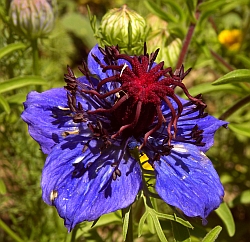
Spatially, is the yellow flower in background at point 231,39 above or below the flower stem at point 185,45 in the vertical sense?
below

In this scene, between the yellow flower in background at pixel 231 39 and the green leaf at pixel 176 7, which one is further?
the yellow flower in background at pixel 231 39

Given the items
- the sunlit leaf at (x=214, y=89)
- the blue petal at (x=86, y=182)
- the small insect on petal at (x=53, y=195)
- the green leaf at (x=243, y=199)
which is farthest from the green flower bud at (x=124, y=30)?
the green leaf at (x=243, y=199)

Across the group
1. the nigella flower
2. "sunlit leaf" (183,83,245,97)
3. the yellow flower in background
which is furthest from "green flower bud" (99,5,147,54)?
the yellow flower in background

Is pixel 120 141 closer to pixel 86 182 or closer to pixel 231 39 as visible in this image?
pixel 86 182

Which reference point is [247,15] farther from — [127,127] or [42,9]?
[127,127]

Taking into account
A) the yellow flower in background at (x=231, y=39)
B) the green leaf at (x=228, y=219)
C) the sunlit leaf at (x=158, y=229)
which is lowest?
the green leaf at (x=228, y=219)

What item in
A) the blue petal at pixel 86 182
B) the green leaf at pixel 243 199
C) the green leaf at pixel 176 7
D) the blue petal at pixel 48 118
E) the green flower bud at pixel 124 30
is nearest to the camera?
the blue petal at pixel 86 182

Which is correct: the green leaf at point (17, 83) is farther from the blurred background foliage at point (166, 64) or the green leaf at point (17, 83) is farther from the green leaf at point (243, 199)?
the green leaf at point (243, 199)
